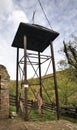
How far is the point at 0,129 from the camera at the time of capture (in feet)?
33.5

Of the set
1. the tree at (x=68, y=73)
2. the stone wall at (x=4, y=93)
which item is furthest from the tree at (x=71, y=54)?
the stone wall at (x=4, y=93)

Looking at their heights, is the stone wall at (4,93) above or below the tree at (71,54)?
below

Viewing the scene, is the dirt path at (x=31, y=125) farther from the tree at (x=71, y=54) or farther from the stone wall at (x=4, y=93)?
the tree at (x=71, y=54)

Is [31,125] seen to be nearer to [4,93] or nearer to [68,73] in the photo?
[4,93]

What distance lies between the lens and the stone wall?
12.2 m

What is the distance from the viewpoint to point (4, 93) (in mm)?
12570

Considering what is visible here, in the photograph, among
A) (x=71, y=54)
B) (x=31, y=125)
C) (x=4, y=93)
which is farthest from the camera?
(x=71, y=54)

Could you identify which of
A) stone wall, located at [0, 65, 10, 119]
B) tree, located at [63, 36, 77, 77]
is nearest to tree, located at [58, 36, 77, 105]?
tree, located at [63, 36, 77, 77]

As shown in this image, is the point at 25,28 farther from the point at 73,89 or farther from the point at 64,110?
the point at 73,89

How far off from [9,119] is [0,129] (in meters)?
1.73

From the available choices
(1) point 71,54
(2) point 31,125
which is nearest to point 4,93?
(2) point 31,125

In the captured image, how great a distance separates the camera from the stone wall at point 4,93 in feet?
39.9

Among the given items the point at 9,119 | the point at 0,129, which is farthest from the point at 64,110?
the point at 0,129

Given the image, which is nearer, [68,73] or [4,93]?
[4,93]
